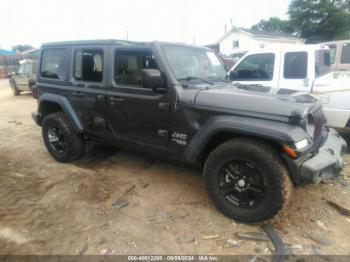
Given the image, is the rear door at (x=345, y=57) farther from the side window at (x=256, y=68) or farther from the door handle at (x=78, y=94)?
the door handle at (x=78, y=94)

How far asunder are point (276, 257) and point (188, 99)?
176cm

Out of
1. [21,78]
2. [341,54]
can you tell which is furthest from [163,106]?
[21,78]

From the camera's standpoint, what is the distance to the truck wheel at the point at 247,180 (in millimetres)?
2600

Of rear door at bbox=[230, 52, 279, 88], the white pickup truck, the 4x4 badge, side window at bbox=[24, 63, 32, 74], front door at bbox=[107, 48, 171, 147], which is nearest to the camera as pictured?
the 4x4 badge

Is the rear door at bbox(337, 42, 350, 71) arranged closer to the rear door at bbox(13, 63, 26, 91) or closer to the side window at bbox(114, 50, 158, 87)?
the side window at bbox(114, 50, 158, 87)

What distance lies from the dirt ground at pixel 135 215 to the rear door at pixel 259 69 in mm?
1982

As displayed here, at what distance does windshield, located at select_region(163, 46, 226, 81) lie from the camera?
332 cm

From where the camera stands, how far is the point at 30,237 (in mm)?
2727

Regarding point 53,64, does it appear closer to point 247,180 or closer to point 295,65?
point 247,180

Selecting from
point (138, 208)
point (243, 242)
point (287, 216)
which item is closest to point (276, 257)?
point (243, 242)

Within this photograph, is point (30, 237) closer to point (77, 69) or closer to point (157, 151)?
point (157, 151)

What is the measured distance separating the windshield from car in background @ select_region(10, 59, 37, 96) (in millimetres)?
11351

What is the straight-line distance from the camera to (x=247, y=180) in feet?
9.23

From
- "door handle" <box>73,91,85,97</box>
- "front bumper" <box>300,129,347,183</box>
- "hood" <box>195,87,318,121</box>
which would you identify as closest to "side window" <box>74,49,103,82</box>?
"door handle" <box>73,91,85,97</box>
